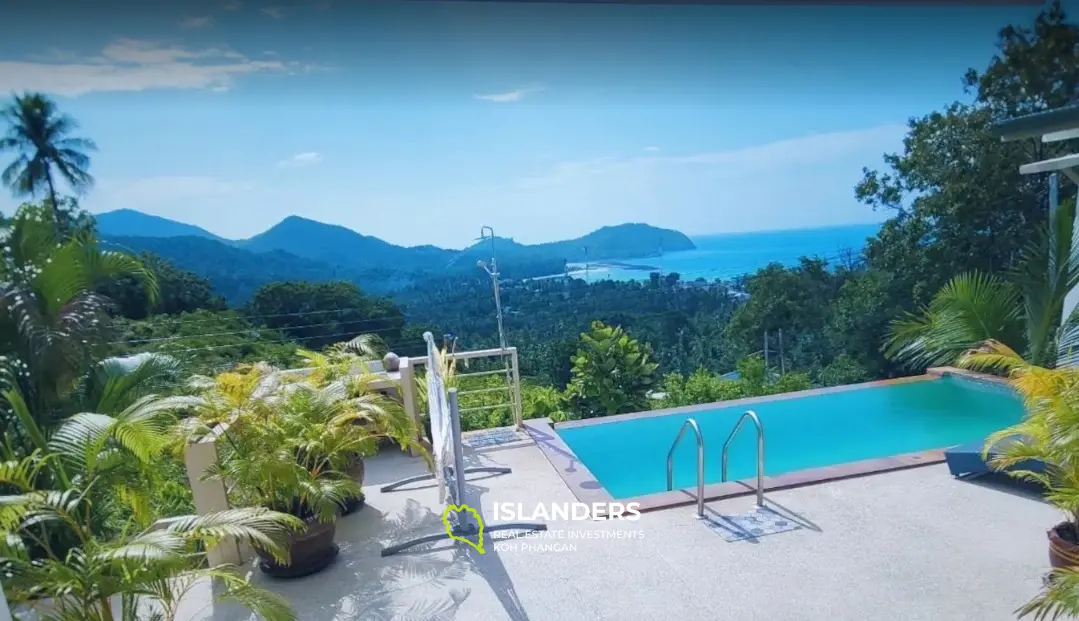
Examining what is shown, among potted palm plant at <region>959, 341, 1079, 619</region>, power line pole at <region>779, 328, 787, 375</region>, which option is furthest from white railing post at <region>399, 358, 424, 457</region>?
power line pole at <region>779, 328, 787, 375</region>

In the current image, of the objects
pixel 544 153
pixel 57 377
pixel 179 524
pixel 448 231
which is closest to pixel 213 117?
pixel 448 231

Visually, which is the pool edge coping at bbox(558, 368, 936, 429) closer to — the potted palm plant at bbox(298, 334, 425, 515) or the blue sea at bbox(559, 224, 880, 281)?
the potted palm plant at bbox(298, 334, 425, 515)

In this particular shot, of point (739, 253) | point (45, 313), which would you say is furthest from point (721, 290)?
point (45, 313)

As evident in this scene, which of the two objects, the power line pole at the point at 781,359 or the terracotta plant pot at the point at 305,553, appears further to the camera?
the power line pole at the point at 781,359

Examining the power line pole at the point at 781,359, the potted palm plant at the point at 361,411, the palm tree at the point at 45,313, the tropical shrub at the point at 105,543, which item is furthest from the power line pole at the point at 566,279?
the tropical shrub at the point at 105,543

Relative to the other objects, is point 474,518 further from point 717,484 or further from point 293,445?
point 717,484

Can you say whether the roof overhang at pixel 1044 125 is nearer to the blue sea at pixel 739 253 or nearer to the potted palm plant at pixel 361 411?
the potted palm plant at pixel 361 411
